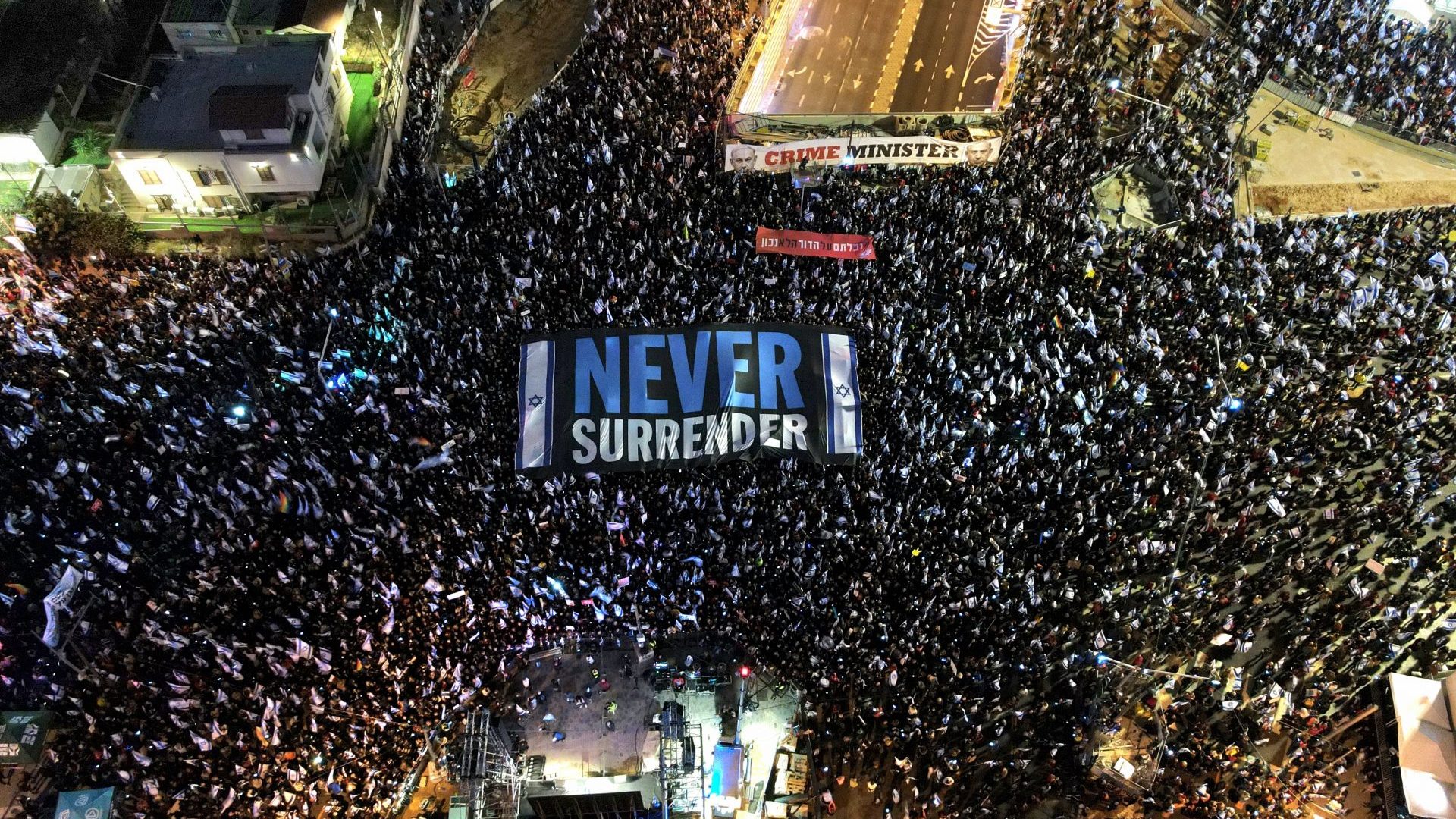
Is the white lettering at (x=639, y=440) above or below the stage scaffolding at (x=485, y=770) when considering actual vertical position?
above

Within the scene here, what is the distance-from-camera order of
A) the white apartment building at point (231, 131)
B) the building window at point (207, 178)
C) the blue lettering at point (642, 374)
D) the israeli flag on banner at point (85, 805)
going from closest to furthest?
the israeli flag on banner at point (85, 805), the blue lettering at point (642, 374), the white apartment building at point (231, 131), the building window at point (207, 178)

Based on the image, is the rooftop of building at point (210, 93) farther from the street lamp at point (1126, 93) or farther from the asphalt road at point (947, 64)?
the street lamp at point (1126, 93)

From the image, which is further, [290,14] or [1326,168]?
[1326,168]

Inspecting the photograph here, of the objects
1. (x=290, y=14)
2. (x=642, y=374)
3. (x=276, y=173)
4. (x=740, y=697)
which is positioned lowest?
(x=740, y=697)

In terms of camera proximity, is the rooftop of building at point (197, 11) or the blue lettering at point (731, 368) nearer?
the blue lettering at point (731, 368)

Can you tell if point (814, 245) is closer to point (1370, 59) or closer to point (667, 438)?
point (667, 438)

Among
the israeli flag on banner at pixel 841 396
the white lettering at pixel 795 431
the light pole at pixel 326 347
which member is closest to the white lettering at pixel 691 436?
the white lettering at pixel 795 431

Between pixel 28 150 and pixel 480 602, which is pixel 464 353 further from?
pixel 28 150

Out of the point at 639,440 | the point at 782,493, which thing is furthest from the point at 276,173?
the point at 782,493
